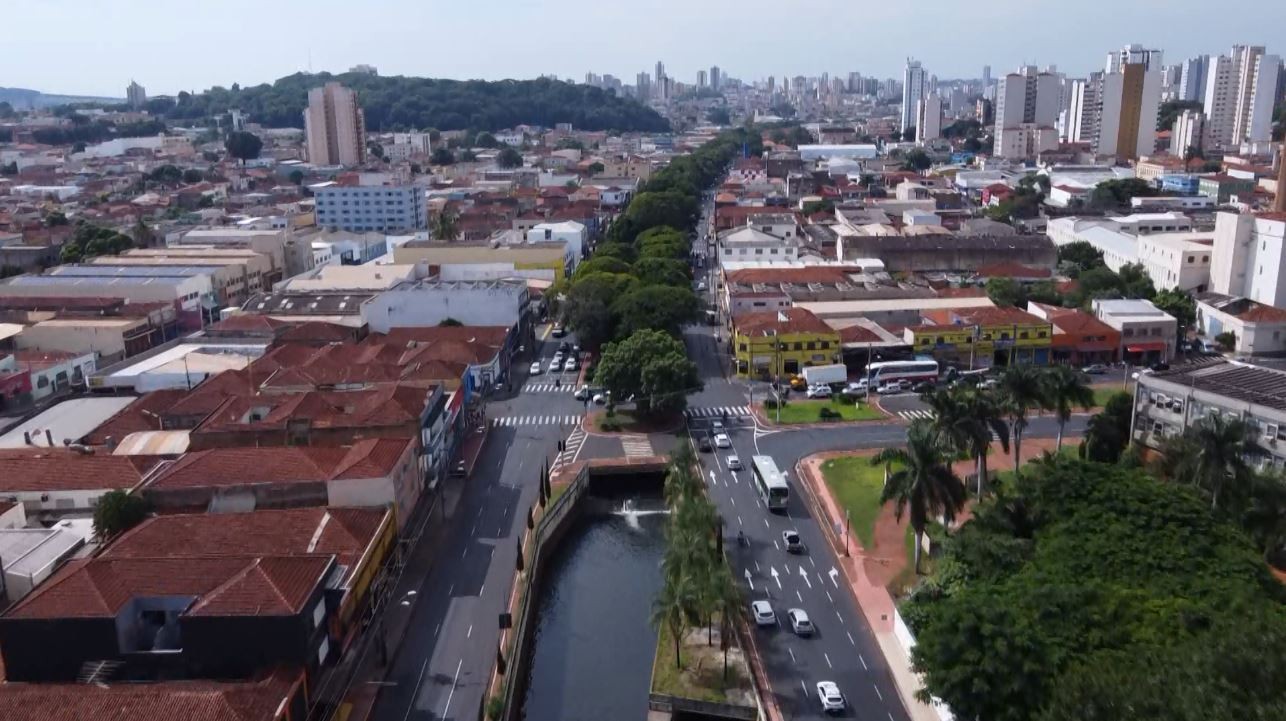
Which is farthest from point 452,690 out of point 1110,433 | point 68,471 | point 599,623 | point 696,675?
point 1110,433

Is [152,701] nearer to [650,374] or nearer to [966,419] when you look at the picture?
[966,419]

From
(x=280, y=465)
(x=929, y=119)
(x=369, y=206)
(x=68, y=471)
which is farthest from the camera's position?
(x=929, y=119)

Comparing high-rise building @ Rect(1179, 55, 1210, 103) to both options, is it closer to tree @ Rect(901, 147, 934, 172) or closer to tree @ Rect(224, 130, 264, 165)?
tree @ Rect(901, 147, 934, 172)

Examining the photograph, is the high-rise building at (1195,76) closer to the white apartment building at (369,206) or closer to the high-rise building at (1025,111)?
the high-rise building at (1025,111)

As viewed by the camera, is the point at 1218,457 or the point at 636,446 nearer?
the point at 1218,457

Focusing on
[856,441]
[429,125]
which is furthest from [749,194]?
[429,125]

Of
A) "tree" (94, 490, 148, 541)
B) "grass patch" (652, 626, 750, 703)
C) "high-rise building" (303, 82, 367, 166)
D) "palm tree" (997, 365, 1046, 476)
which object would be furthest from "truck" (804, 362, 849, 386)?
"high-rise building" (303, 82, 367, 166)
